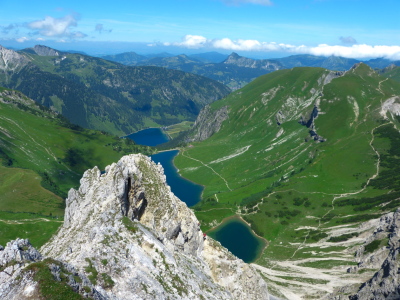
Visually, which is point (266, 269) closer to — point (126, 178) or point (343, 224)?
point (343, 224)

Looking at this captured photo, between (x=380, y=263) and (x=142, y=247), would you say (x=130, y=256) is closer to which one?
(x=142, y=247)

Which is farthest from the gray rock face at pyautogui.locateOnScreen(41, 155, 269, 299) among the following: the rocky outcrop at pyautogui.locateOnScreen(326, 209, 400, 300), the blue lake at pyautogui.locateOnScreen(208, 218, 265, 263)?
the blue lake at pyautogui.locateOnScreen(208, 218, 265, 263)

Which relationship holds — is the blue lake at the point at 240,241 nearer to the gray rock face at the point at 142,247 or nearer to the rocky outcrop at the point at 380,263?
the rocky outcrop at the point at 380,263

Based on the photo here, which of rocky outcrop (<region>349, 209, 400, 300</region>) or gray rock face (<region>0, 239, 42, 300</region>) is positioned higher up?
gray rock face (<region>0, 239, 42, 300</region>)

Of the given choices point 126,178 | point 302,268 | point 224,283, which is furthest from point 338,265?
point 126,178

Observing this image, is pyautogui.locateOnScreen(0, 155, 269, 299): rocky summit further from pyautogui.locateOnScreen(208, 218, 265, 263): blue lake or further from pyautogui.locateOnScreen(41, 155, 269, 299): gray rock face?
pyautogui.locateOnScreen(208, 218, 265, 263): blue lake
